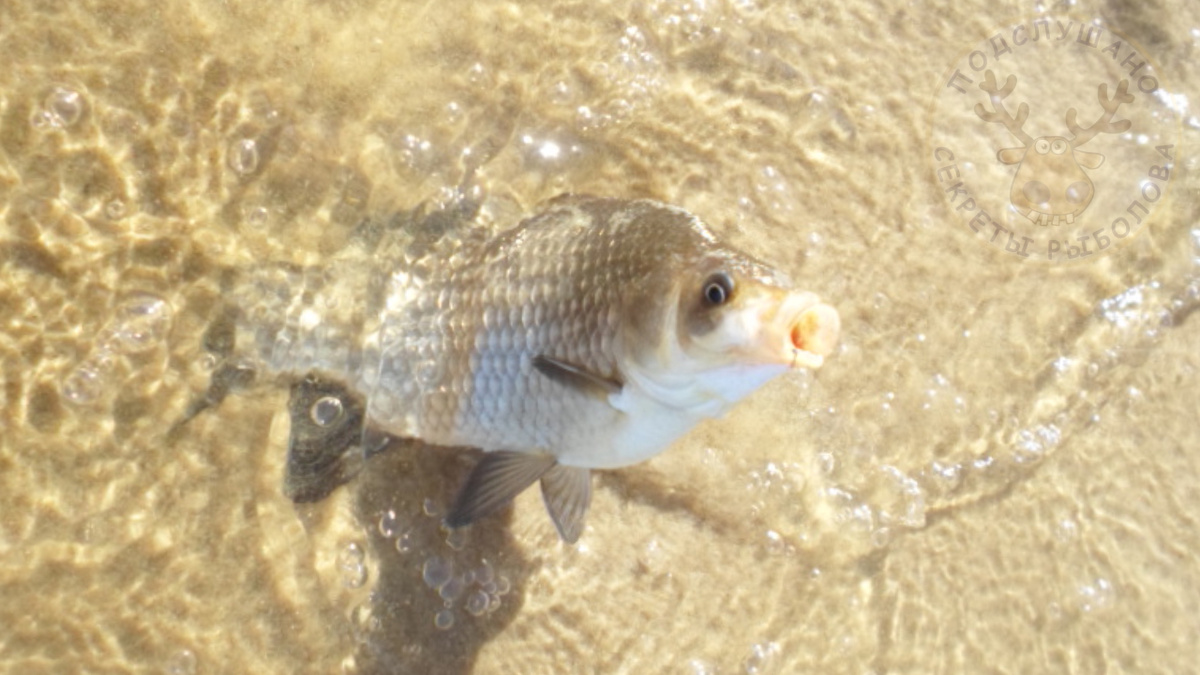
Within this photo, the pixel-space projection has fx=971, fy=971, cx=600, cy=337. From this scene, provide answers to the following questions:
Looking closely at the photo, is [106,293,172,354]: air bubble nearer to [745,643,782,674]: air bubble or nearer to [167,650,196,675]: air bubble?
[167,650,196,675]: air bubble

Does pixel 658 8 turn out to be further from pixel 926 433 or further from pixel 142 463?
pixel 142 463

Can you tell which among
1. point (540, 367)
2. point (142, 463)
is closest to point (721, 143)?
point (540, 367)

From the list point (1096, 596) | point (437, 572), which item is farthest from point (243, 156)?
point (1096, 596)

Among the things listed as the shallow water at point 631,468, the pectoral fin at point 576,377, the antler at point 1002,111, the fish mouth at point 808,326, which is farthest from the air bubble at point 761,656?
the antler at point 1002,111

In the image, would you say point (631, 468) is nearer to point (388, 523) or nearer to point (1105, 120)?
point (388, 523)

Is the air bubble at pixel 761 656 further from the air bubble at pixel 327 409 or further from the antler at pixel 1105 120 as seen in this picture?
the antler at pixel 1105 120

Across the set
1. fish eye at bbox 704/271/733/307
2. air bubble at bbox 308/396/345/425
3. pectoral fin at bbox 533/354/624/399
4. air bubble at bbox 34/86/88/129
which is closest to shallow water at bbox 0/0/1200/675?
air bubble at bbox 34/86/88/129
